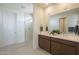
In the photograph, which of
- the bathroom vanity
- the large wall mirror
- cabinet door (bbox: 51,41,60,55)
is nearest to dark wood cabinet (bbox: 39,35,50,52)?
the bathroom vanity

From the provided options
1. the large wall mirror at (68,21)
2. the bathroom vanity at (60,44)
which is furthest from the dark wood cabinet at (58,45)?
the large wall mirror at (68,21)

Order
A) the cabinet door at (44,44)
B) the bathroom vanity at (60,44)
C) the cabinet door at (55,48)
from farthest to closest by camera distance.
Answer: the cabinet door at (44,44) < the cabinet door at (55,48) < the bathroom vanity at (60,44)

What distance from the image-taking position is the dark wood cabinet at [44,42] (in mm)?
3507

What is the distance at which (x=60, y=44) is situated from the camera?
2.83 m

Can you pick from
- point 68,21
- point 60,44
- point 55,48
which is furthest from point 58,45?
point 68,21

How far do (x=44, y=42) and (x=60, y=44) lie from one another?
1.03 m

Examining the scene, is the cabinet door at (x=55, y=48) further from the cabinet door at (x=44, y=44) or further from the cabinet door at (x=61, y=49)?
the cabinet door at (x=44, y=44)

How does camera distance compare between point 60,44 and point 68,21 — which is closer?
point 68,21

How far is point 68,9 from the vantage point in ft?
9.72

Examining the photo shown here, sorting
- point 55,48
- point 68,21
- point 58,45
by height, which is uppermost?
point 68,21

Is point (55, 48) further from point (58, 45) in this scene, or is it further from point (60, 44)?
point (60, 44)

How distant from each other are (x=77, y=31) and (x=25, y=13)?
1.84 meters
